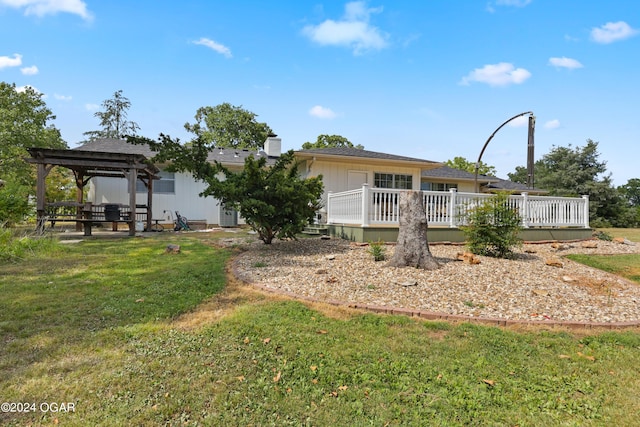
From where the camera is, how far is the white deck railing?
29.0 ft

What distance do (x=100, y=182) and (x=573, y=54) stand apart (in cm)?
1821

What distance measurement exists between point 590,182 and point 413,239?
27.3 meters

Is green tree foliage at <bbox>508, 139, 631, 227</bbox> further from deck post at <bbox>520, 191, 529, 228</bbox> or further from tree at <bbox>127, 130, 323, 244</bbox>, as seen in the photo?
tree at <bbox>127, 130, 323, 244</bbox>

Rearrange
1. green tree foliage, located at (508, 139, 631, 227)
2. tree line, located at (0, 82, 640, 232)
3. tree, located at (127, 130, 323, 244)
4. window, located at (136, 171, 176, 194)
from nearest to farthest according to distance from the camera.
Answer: tree, located at (127, 130, 323, 244)
tree line, located at (0, 82, 640, 232)
window, located at (136, 171, 176, 194)
green tree foliage, located at (508, 139, 631, 227)

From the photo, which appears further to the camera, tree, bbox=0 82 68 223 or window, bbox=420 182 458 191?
tree, bbox=0 82 68 223

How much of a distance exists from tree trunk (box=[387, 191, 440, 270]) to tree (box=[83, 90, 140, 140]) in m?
37.0

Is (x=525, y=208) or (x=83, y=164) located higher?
(x=83, y=164)

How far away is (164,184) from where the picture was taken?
15.5 m

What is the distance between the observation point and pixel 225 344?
2842 mm

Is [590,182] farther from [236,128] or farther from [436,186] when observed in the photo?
[236,128]

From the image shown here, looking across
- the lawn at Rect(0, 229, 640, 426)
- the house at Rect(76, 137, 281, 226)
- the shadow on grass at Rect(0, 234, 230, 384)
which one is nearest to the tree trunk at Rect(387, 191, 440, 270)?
the lawn at Rect(0, 229, 640, 426)

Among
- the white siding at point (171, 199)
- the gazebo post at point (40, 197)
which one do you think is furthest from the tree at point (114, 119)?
the gazebo post at point (40, 197)

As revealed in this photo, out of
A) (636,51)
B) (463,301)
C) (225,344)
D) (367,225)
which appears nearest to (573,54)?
(636,51)

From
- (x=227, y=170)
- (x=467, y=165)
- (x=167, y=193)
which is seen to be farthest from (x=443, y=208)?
(x=467, y=165)
